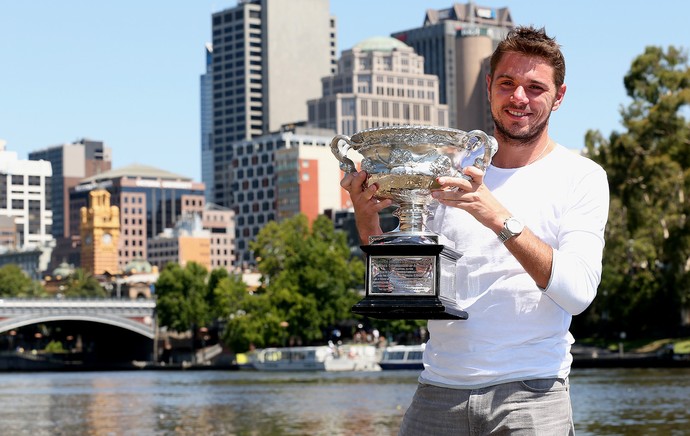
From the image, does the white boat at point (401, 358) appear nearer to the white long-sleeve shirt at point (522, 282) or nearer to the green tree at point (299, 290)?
the green tree at point (299, 290)

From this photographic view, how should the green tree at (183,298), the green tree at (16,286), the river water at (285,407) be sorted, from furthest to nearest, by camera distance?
the green tree at (16,286) < the green tree at (183,298) < the river water at (285,407)

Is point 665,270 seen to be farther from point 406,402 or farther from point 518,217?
point 518,217

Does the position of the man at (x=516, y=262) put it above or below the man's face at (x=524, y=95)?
below

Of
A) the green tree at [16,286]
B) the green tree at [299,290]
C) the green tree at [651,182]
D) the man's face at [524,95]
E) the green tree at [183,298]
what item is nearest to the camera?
the man's face at [524,95]

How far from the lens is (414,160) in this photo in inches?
217

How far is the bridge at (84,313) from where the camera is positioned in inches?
4365

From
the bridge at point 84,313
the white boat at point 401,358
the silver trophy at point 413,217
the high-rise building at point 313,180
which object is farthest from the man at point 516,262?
the high-rise building at point 313,180

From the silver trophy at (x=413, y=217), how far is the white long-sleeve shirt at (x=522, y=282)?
0.37 ft

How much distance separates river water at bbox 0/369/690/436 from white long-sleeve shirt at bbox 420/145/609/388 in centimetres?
2500

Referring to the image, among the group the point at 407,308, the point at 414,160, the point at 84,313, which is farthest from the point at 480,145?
the point at 84,313

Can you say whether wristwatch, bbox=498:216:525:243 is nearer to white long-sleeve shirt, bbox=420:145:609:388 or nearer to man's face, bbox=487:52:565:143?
white long-sleeve shirt, bbox=420:145:609:388

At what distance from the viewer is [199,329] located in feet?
398

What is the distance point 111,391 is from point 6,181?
27841mm

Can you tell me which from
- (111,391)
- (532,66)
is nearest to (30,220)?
(111,391)
